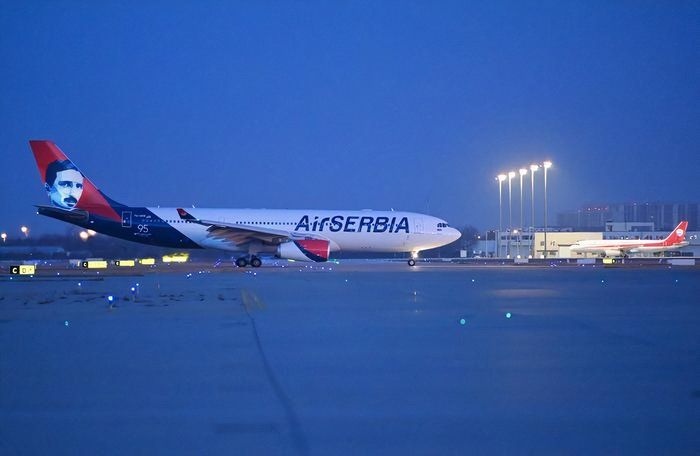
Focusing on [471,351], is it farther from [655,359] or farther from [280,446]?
[280,446]

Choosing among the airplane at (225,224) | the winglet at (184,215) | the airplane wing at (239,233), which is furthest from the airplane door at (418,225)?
the winglet at (184,215)

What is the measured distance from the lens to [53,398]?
6.12 m

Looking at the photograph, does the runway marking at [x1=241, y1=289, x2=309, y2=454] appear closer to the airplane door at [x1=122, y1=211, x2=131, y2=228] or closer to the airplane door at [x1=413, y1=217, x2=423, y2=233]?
the airplane door at [x1=122, y1=211, x2=131, y2=228]

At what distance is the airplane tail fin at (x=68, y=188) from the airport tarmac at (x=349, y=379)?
19.9 metres

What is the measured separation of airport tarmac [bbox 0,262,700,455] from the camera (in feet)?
16.2

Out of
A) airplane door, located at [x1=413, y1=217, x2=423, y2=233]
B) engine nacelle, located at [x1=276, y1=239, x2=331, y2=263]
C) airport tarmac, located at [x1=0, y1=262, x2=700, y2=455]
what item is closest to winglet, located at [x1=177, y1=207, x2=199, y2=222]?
engine nacelle, located at [x1=276, y1=239, x2=331, y2=263]

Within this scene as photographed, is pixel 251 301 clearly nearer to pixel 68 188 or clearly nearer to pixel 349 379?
pixel 349 379

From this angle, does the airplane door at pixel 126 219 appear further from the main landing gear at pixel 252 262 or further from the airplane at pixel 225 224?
the main landing gear at pixel 252 262

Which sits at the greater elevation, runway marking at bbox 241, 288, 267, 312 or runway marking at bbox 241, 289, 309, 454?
runway marking at bbox 241, 288, 267, 312

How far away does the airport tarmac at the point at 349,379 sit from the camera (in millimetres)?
4949

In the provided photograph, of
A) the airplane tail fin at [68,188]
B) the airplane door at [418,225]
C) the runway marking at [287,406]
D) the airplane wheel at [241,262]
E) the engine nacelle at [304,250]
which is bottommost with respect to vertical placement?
the runway marking at [287,406]

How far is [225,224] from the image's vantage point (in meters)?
32.2

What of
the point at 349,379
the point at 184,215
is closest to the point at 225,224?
the point at 184,215

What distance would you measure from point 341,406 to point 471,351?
3158mm
